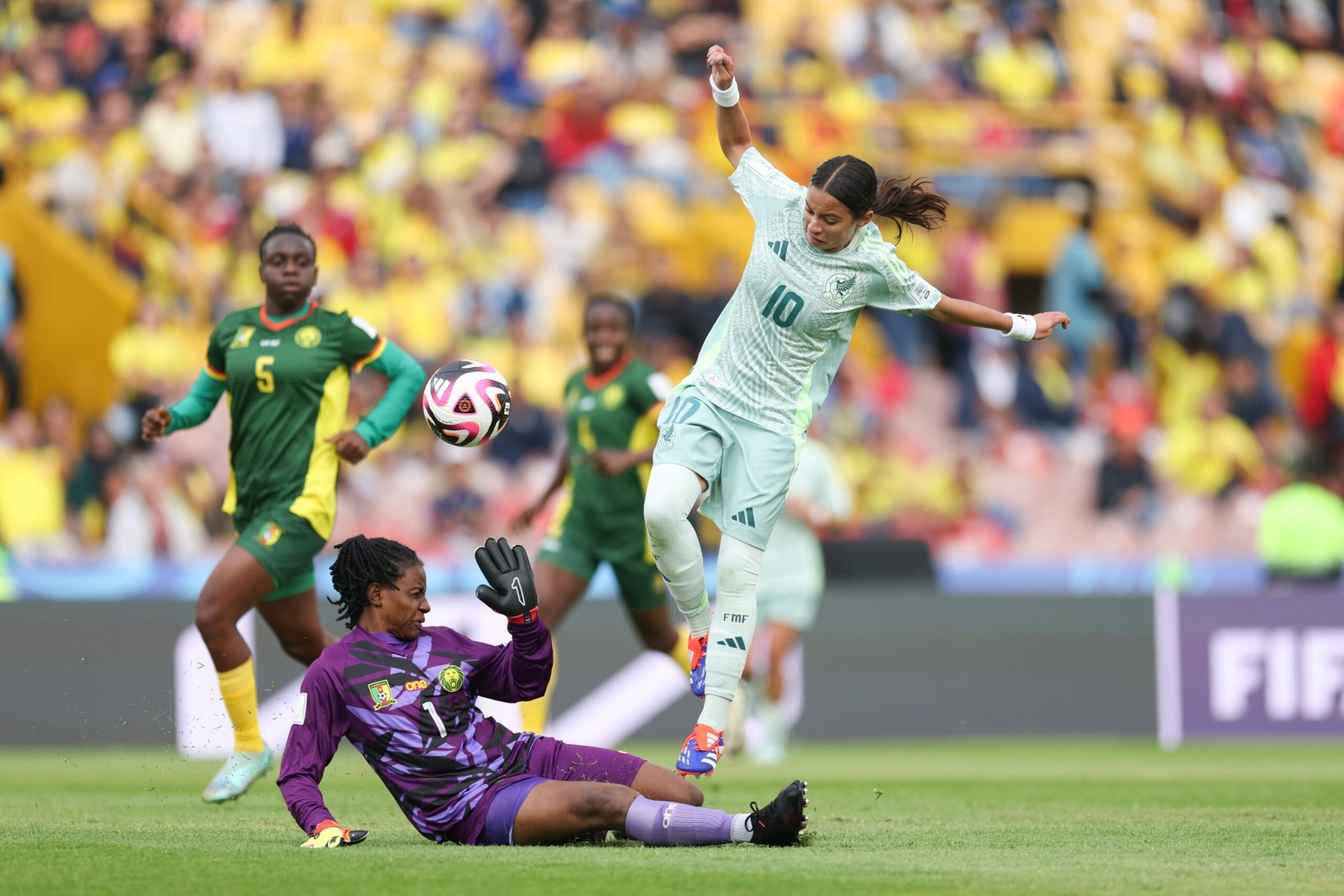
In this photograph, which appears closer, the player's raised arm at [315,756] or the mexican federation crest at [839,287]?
the player's raised arm at [315,756]

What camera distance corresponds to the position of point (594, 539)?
1070 cm

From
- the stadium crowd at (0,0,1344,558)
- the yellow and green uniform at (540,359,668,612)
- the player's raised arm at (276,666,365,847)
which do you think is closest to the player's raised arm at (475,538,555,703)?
the player's raised arm at (276,666,365,847)

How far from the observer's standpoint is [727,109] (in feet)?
25.2

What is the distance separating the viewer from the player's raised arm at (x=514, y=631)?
605 centimetres

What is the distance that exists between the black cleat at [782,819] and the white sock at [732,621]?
115 cm

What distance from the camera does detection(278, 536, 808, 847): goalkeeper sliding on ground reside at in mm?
6227

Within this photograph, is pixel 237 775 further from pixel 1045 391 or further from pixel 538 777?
pixel 1045 391

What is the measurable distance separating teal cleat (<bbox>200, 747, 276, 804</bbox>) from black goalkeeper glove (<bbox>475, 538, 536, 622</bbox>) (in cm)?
315

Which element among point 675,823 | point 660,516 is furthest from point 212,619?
point 675,823

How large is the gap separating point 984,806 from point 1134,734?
6.10 m

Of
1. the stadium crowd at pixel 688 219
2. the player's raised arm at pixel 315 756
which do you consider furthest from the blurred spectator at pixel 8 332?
the player's raised arm at pixel 315 756

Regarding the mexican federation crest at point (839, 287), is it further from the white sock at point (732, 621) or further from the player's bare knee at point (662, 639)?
the player's bare knee at point (662, 639)

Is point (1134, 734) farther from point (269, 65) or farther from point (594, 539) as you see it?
point (269, 65)

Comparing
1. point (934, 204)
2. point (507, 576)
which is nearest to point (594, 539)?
point (934, 204)
